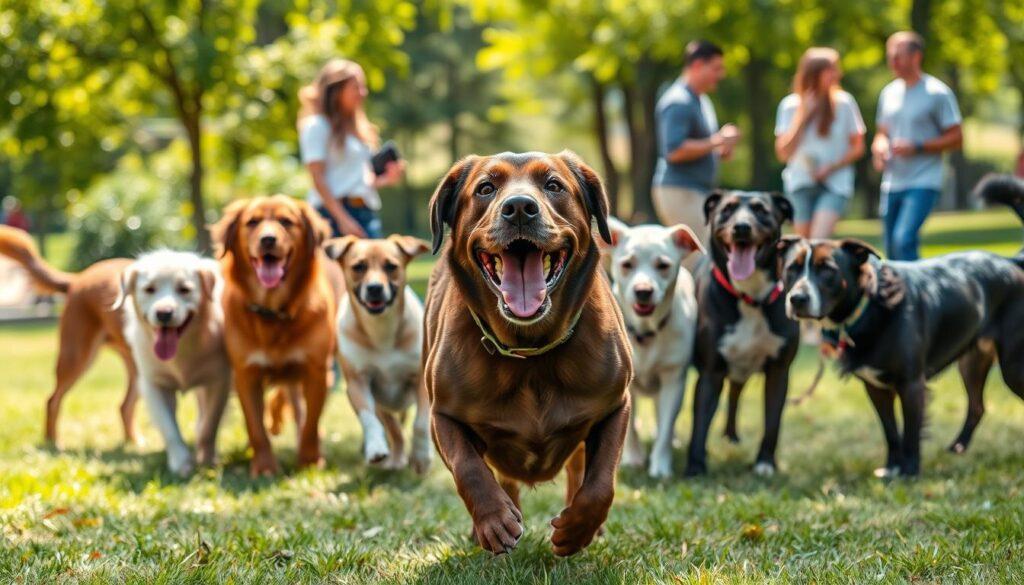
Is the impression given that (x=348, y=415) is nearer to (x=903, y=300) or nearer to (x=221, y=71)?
(x=903, y=300)

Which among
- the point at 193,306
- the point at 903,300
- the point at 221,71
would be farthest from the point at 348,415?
the point at 221,71

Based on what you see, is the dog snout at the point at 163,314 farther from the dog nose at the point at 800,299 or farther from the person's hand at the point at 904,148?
the person's hand at the point at 904,148

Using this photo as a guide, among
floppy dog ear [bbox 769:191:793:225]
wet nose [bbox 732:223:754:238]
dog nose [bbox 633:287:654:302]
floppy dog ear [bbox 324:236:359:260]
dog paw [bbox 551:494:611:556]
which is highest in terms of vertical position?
floppy dog ear [bbox 769:191:793:225]

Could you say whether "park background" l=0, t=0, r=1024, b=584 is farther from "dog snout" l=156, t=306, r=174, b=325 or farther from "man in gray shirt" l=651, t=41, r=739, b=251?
"man in gray shirt" l=651, t=41, r=739, b=251

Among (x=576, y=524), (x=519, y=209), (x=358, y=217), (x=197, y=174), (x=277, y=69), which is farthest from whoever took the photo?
(x=277, y=69)

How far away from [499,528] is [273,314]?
340 centimetres

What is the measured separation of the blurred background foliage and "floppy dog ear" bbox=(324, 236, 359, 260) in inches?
429

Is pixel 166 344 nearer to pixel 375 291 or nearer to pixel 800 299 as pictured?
pixel 375 291

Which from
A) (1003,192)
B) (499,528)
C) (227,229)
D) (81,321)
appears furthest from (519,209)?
(81,321)

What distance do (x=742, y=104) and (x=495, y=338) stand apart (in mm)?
34443

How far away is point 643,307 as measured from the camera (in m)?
6.43

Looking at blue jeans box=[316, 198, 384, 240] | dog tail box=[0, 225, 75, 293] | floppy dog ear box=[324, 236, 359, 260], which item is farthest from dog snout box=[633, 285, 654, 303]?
dog tail box=[0, 225, 75, 293]

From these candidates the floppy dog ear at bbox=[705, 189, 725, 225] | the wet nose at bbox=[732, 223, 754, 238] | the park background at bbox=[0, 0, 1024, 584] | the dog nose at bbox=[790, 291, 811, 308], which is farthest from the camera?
the floppy dog ear at bbox=[705, 189, 725, 225]

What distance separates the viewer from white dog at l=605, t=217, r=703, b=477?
21.6 ft
